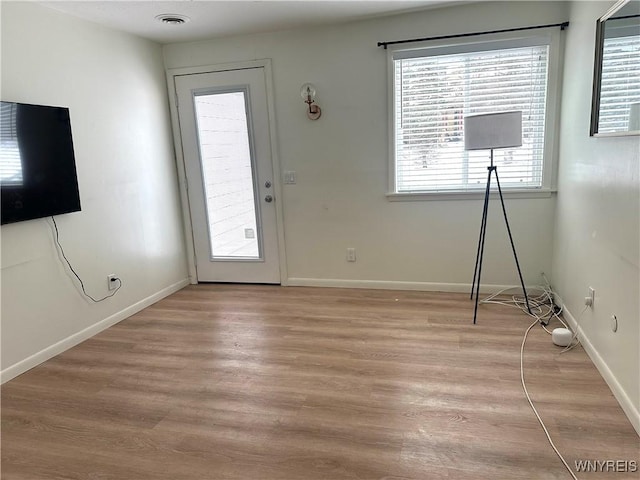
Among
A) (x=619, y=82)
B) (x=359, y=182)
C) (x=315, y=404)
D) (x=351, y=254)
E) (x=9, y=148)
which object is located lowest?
(x=315, y=404)

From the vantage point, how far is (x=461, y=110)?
347 cm

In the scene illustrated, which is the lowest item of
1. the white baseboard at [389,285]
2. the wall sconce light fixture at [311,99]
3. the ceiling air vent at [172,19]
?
the white baseboard at [389,285]

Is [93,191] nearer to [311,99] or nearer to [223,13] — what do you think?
[223,13]

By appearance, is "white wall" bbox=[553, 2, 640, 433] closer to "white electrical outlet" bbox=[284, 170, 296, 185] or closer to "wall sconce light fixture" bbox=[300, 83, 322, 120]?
"wall sconce light fixture" bbox=[300, 83, 322, 120]

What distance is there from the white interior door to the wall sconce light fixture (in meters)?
0.39

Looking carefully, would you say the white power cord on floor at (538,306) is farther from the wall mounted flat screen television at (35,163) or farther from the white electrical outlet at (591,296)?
the wall mounted flat screen television at (35,163)

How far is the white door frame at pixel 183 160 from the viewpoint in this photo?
3.84 meters

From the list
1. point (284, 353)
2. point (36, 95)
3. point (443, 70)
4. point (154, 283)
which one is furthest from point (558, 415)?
point (36, 95)

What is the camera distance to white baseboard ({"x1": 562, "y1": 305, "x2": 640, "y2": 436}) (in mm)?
1922

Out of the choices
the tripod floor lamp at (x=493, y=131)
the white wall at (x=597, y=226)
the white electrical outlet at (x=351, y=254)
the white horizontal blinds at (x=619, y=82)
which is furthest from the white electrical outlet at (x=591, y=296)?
the white electrical outlet at (x=351, y=254)

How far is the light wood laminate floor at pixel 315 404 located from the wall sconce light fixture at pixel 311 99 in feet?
5.85

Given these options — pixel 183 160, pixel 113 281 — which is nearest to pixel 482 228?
pixel 183 160

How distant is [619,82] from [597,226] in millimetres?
788

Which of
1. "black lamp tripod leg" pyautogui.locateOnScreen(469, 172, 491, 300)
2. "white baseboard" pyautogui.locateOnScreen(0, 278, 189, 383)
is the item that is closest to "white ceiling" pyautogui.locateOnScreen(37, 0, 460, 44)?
"black lamp tripod leg" pyautogui.locateOnScreen(469, 172, 491, 300)
